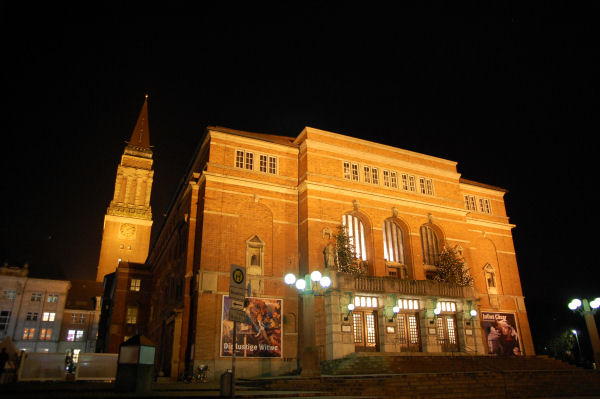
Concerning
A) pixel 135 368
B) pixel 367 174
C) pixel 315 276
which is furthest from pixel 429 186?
pixel 135 368

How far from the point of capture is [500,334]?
36.8 metres

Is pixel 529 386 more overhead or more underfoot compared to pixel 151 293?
more underfoot

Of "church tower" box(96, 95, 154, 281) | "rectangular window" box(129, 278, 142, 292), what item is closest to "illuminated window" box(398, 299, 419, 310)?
"rectangular window" box(129, 278, 142, 292)

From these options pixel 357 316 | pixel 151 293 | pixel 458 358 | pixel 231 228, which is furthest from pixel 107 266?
pixel 458 358

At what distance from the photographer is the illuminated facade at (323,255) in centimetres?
2866

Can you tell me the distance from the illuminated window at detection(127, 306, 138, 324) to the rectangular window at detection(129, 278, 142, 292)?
2.35 m

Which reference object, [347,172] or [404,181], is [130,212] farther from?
[404,181]

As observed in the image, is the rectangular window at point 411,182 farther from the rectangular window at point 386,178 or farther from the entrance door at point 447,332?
the entrance door at point 447,332

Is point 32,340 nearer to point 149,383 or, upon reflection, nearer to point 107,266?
point 107,266

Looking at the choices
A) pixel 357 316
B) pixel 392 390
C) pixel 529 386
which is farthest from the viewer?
pixel 357 316

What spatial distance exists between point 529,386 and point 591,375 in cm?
483

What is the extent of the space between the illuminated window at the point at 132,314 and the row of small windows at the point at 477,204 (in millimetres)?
37825

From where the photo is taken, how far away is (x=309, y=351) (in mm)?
19547

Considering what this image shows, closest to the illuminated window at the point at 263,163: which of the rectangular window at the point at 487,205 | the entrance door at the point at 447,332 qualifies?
the entrance door at the point at 447,332
